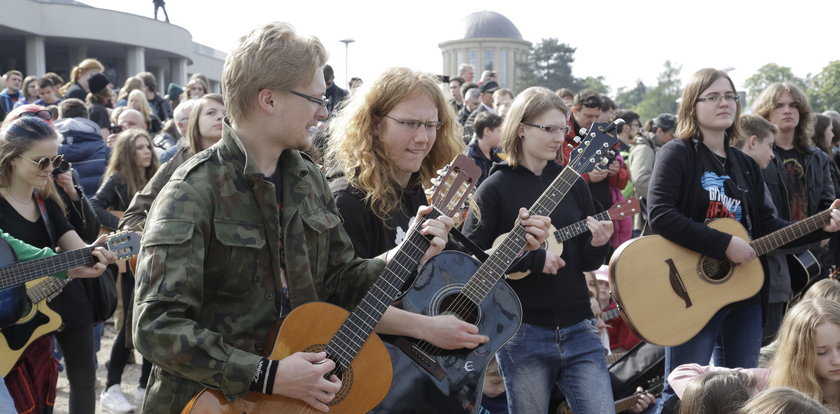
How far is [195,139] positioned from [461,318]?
272 centimetres

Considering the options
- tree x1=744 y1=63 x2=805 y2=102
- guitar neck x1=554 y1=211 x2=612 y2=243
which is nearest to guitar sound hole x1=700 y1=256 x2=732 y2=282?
guitar neck x1=554 y1=211 x2=612 y2=243

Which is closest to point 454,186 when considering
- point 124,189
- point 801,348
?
point 801,348

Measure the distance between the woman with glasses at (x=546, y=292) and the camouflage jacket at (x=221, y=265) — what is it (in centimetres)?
131

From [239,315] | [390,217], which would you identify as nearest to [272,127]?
[239,315]

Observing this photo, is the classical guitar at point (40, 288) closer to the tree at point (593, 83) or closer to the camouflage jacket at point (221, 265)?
the camouflage jacket at point (221, 265)

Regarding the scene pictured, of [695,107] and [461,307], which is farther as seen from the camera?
[695,107]

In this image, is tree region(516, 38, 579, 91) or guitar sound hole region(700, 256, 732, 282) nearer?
guitar sound hole region(700, 256, 732, 282)

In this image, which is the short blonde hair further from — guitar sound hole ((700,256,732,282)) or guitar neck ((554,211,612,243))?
guitar sound hole ((700,256,732,282))

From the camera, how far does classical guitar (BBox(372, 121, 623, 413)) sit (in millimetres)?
2938

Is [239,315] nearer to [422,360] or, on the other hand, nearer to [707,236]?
[422,360]

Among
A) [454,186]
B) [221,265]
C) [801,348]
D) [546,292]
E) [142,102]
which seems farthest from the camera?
[142,102]

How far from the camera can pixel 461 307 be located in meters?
3.13

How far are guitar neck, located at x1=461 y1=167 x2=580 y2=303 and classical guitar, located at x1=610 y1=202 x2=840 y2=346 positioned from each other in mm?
948

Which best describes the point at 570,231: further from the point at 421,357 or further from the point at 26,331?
the point at 26,331
